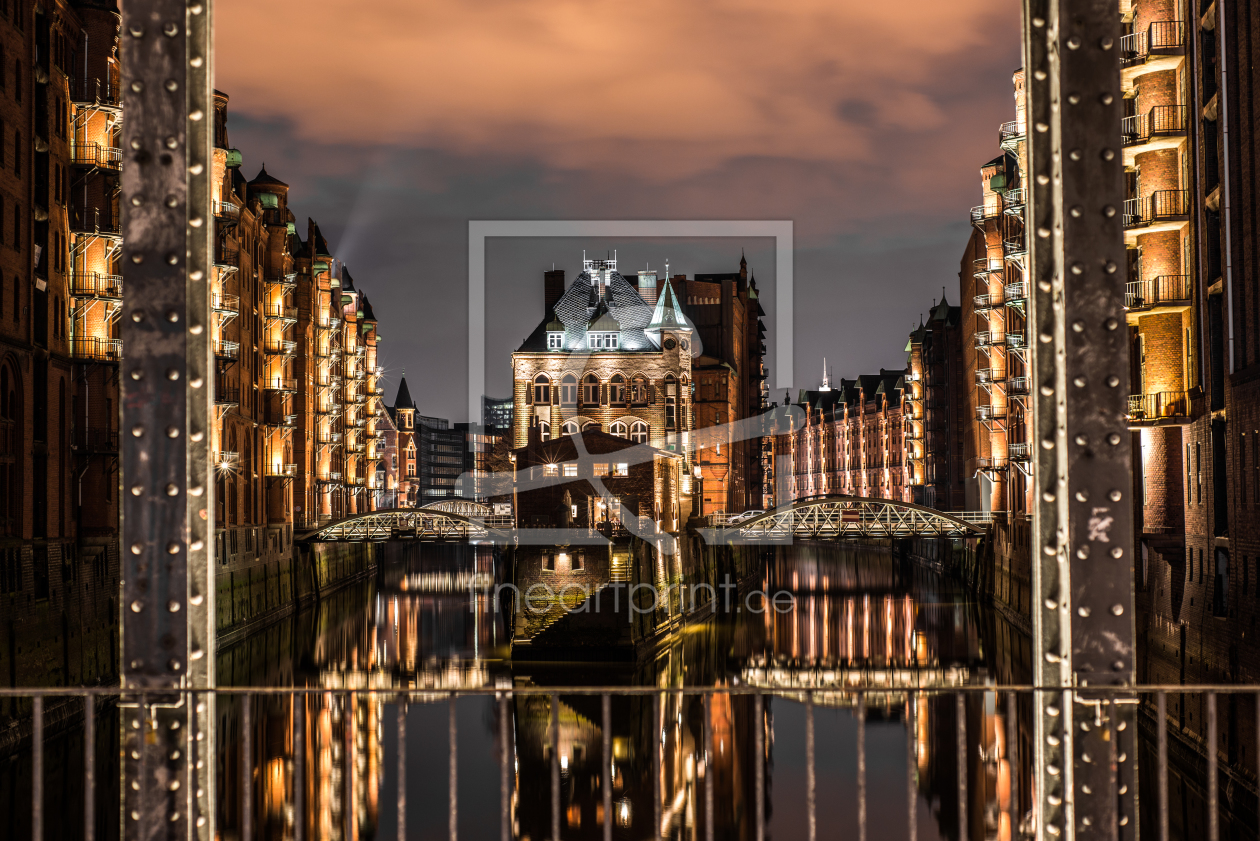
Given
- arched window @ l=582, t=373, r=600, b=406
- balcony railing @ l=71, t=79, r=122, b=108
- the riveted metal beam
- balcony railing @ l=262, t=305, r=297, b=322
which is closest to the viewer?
the riveted metal beam

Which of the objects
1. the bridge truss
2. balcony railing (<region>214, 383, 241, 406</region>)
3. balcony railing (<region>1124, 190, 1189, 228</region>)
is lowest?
the bridge truss

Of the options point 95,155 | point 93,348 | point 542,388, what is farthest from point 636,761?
point 542,388

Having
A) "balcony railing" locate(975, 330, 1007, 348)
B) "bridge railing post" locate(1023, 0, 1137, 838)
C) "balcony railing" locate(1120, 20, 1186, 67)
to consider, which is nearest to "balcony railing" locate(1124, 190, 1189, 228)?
"balcony railing" locate(1120, 20, 1186, 67)

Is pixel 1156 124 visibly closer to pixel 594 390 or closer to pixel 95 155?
pixel 95 155

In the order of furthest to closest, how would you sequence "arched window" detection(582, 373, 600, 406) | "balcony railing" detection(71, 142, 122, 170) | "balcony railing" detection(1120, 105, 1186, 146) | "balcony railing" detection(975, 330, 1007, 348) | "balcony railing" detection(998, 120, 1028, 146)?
"arched window" detection(582, 373, 600, 406)
"balcony railing" detection(975, 330, 1007, 348)
"balcony railing" detection(998, 120, 1028, 146)
"balcony railing" detection(71, 142, 122, 170)
"balcony railing" detection(1120, 105, 1186, 146)

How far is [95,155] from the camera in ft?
97.5

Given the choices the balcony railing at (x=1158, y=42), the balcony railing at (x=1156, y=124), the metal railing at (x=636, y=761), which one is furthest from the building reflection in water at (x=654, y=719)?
the balcony railing at (x=1158, y=42)

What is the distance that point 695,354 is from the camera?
7888cm

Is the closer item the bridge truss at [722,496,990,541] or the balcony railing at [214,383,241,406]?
the balcony railing at [214,383,241,406]

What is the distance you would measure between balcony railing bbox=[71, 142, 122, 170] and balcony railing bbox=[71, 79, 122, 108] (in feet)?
3.39

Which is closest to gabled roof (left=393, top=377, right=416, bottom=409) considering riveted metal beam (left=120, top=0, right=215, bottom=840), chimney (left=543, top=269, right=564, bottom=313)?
chimney (left=543, top=269, right=564, bottom=313)

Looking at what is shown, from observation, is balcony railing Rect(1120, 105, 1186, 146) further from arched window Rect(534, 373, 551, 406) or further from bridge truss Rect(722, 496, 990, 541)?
arched window Rect(534, 373, 551, 406)

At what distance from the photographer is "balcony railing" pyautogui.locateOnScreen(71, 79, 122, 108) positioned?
96.8ft

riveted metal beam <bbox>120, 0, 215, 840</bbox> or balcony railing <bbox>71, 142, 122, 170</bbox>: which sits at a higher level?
balcony railing <bbox>71, 142, 122, 170</bbox>
